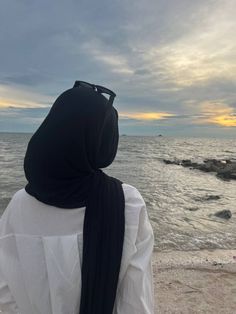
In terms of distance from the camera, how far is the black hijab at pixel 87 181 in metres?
1.42

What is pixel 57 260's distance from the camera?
144cm

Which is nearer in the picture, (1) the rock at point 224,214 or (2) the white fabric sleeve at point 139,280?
(2) the white fabric sleeve at point 139,280

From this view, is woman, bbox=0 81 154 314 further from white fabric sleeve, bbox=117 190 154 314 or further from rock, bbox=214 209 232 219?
rock, bbox=214 209 232 219

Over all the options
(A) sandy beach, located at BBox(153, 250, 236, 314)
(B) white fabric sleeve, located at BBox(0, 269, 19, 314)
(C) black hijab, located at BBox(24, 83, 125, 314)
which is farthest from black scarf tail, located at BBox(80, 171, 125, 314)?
(A) sandy beach, located at BBox(153, 250, 236, 314)

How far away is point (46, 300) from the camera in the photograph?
147 cm

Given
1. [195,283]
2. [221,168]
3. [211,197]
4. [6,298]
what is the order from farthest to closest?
[221,168] → [211,197] → [195,283] → [6,298]

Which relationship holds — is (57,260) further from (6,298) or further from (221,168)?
(221,168)

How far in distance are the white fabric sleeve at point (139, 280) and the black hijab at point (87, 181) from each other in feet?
0.16

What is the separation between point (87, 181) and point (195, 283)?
4559 millimetres

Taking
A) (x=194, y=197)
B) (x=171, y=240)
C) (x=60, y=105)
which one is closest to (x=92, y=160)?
(x=60, y=105)

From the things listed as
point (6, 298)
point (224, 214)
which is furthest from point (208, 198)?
point (6, 298)

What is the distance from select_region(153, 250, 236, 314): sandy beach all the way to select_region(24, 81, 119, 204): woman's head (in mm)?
3676

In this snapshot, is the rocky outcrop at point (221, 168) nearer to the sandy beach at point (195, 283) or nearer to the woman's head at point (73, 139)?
the sandy beach at point (195, 283)

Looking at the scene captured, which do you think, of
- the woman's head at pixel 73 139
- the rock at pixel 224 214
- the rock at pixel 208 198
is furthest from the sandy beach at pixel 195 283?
the rock at pixel 208 198
